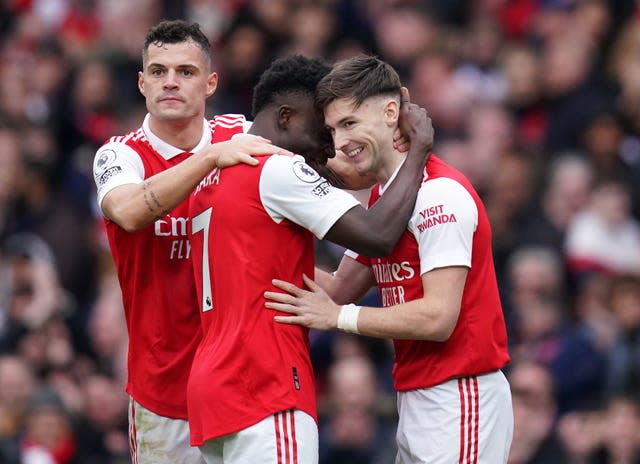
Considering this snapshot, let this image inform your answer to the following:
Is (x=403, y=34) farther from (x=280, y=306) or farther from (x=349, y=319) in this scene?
(x=280, y=306)

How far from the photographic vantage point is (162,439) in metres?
7.61

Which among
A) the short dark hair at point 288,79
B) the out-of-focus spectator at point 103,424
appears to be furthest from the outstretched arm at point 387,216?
the out-of-focus spectator at point 103,424

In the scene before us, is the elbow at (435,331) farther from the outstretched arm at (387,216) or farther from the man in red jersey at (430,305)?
the outstretched arm at (387,216)

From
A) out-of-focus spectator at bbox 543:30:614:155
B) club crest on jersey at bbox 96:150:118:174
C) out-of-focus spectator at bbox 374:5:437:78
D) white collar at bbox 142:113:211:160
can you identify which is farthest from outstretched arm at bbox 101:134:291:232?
out-of-focus spectator at bbox 374:5:437:78

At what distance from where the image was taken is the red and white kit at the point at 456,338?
6.78 metres

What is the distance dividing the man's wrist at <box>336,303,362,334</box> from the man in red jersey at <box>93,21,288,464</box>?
899 mm

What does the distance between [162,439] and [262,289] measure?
136 centimetres

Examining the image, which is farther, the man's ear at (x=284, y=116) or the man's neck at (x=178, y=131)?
the man's neck at (x=178, y=131)

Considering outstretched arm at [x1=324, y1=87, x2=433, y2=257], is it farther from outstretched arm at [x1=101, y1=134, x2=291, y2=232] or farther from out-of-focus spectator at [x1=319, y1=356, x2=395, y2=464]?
out-of-focus spectator at [x1=319, y1=356, x2=395, y2=464]

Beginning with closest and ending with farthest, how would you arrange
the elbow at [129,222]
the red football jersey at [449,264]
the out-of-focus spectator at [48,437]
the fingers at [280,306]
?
1. the fingers at [280,306]
2. the red football jersey at [449,264]
3. the elbow at [129,222]
4. the out-of-focus spectator at [48,437]

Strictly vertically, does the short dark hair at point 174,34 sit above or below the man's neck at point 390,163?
above

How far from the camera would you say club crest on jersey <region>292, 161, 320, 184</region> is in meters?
6.62

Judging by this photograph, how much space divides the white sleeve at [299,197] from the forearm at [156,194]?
1.06ft

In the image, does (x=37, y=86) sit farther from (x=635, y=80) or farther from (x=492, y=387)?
(x=492, y=387)
